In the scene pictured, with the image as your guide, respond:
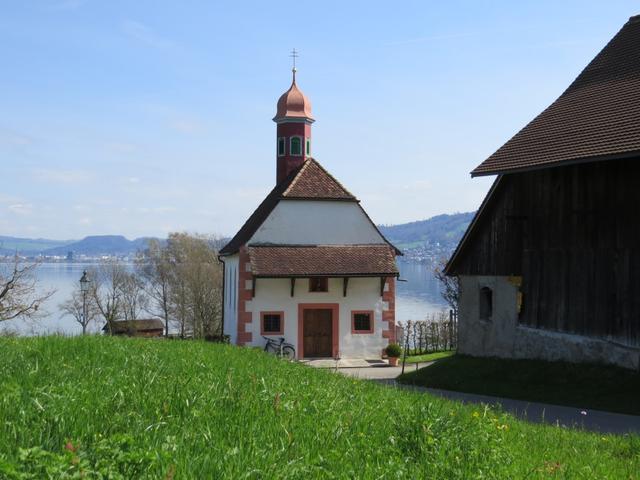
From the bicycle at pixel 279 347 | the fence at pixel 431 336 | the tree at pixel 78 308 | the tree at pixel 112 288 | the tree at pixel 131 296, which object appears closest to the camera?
the bicycle at pixel 279 347

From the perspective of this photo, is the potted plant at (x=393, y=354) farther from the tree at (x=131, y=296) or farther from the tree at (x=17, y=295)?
the tree at (x=131, y=296)

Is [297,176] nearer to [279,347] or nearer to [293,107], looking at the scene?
[293,107]

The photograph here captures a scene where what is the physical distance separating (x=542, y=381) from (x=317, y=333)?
15.3m

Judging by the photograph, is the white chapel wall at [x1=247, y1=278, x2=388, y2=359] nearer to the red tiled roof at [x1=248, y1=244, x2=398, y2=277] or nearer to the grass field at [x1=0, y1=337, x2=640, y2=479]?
the red tiled roof at [x1=248, y1=244, x2=398, y2=277]

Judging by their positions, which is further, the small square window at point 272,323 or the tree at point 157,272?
the tree at point 157,272

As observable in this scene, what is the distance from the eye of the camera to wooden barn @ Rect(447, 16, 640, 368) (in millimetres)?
17156

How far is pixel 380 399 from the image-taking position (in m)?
9.03

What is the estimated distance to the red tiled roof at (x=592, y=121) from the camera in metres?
16.9

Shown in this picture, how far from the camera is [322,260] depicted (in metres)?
32.4

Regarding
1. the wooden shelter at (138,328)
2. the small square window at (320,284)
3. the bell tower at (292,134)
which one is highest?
the bell tower at (292,134)

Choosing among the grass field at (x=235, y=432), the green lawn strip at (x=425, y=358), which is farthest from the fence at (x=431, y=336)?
the grass field at (x=235, y=432)

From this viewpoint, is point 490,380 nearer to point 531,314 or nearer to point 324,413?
point 531,314

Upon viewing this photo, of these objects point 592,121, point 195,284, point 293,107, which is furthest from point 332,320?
point 195,284

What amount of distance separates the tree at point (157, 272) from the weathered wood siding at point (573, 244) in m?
47.8
